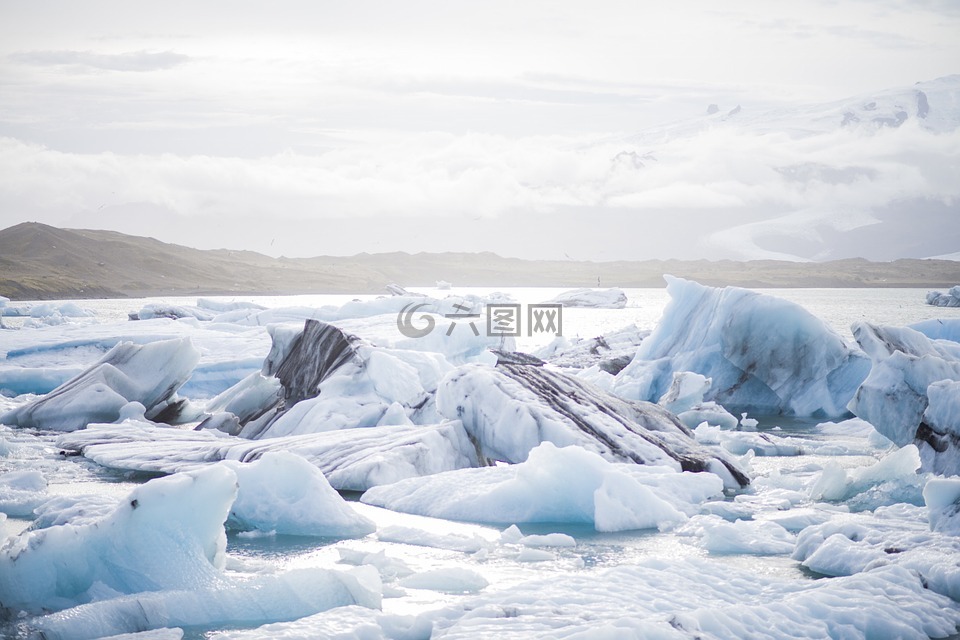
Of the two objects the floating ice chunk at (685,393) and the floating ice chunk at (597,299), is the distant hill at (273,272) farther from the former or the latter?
the floating ice chunk at (685,393)

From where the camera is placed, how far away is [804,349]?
16438mm

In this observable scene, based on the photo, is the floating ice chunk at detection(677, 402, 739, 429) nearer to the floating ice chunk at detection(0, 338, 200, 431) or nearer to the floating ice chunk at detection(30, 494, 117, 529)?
the floating ice chunk at detection(0, 338, 200, 431)

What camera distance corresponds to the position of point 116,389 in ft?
44.5

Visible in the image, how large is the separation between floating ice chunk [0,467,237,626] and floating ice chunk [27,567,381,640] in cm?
17

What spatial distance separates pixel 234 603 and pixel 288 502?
7.39 feet

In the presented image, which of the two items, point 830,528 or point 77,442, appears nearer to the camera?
point 830,528

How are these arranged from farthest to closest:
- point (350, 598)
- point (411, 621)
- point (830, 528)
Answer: point (830, 528) < point (350, 598) < point (411, 621)

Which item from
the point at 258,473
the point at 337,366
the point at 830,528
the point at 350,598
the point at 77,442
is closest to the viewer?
the point at 350,598

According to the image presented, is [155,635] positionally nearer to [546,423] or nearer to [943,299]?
[546,423]

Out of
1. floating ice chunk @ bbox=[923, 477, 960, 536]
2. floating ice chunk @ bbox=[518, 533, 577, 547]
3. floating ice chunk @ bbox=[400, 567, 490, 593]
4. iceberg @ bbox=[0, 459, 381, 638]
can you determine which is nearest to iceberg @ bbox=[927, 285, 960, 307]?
floating ice chunk @ bbox=[923, 477, 960, 536]

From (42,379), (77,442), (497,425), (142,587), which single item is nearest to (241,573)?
(142,587)

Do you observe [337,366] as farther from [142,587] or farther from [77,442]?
[142,587]

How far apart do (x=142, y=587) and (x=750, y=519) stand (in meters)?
5.09

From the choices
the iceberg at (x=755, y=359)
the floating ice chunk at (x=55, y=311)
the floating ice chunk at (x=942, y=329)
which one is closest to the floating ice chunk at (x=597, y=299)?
the floating ice chunk at (x=55, y=311)
